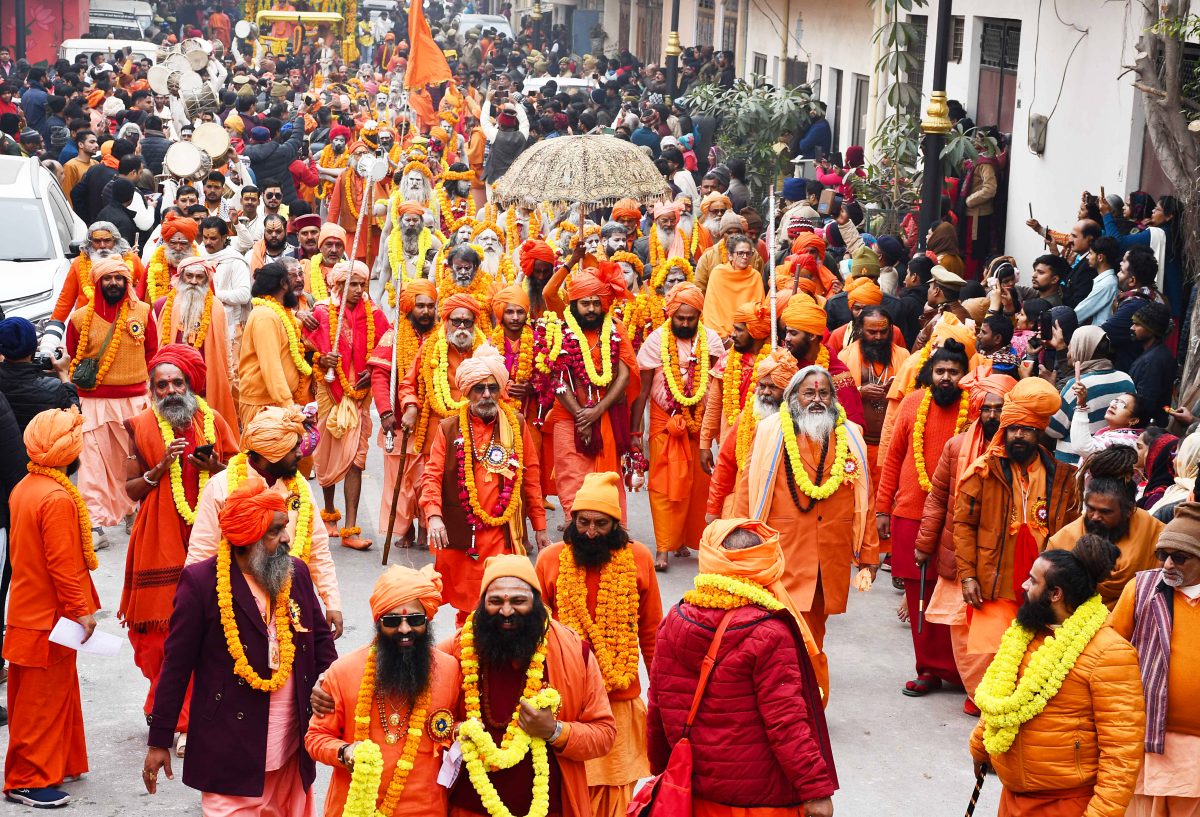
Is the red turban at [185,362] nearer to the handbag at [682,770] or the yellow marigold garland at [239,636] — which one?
the yellow marigold garland at [239,636]

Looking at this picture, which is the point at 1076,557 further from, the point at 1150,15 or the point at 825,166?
the point at 825,166

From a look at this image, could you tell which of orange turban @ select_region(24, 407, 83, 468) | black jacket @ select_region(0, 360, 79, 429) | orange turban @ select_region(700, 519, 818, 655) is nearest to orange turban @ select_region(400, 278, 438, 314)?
black jacket @ select_region(0, 360, 79, 429)

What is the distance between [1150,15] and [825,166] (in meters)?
7.34

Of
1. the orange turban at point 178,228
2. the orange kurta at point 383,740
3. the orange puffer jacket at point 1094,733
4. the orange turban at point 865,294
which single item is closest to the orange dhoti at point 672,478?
the orange turban at point 865,294

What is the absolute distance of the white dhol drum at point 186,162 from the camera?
16734 mm

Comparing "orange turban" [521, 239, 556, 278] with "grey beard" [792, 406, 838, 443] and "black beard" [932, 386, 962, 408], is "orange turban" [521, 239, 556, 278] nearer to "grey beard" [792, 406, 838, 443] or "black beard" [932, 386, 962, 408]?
"black beard" [932, 386, 962, 408]

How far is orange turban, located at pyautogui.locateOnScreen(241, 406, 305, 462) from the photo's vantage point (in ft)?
22.0

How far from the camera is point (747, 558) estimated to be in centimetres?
539

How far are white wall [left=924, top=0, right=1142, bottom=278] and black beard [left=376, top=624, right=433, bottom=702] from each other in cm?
955

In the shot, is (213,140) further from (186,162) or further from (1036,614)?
(1036,614)

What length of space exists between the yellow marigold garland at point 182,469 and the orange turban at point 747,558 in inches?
109

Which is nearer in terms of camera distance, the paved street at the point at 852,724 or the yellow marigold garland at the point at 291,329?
the paved street at the point at 852,724

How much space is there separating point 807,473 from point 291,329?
4175 millimetres

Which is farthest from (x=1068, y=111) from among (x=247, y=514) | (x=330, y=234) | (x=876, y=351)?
(x=247, y=514)
